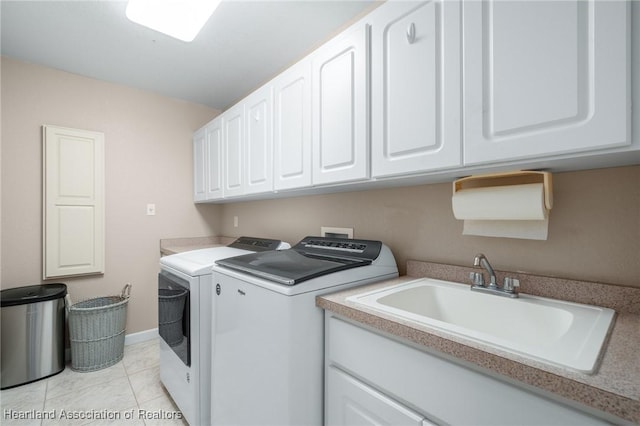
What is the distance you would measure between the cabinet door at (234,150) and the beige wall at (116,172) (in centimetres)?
93

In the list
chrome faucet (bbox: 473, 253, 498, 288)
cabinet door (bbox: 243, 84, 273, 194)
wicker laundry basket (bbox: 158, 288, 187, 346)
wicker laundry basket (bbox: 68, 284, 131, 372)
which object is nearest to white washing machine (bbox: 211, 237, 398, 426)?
wicker laundry basket (bbox: 158, 288, 187, 346)

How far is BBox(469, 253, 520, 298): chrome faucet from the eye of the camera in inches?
41.7

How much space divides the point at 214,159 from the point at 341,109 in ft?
5.30

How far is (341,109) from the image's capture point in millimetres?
1340

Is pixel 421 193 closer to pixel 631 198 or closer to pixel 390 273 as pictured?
pixel 390 273

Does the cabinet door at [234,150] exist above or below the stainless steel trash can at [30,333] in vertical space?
above

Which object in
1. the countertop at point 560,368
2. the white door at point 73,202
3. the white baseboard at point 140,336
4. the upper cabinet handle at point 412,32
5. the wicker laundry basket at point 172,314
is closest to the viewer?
the countertop at point 560,368

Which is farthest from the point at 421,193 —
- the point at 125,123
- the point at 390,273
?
the point at 125,123

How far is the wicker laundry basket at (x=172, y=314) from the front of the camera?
166 cm

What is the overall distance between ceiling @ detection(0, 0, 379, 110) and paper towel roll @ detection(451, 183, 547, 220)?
1.30 m

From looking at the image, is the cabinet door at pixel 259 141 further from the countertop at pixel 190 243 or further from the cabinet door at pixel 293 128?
the countertop at pixel 190 243

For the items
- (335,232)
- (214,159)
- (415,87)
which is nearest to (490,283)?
(415,87)

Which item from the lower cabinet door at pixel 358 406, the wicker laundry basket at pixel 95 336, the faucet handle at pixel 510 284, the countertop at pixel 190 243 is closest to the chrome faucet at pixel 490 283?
the faucet handle at pixel 510 284

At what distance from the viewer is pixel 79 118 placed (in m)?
2.45
